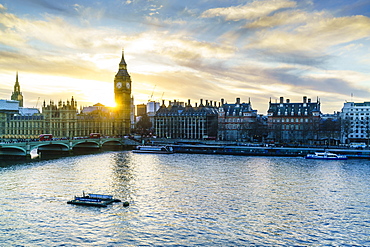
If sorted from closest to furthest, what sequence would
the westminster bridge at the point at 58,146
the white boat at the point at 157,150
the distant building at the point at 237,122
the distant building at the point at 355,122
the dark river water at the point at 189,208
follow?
the dark river water at the point at 189,208 → the westminster bridge at the point at 58,146 → the white boat at the point at 157,150 → the distant building at the point at 355,122 → the distant building at the point at 237,122

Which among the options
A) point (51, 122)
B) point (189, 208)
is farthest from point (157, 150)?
point (189, 208)

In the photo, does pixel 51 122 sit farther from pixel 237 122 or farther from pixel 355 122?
pixel 355 122

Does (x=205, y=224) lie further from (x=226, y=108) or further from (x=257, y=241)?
(x=226, y=108)

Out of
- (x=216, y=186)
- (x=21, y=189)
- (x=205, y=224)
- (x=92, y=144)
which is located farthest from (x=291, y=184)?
(x=92, y=144)

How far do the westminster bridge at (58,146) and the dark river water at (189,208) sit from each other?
75.5ft

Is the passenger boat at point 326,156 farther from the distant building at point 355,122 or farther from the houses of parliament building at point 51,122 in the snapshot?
the houses of parliament building at point 51,122

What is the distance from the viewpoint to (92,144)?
13912 cm

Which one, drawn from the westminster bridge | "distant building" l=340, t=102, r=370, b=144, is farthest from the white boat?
"distant building" l=340, t=102, r=370, b=144

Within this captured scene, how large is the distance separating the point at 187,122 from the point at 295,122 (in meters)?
49.9

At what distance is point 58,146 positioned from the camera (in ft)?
390

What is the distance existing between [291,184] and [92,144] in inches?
3647

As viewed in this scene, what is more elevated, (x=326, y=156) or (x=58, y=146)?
(x=58, y=146)

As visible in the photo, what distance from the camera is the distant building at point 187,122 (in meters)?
168

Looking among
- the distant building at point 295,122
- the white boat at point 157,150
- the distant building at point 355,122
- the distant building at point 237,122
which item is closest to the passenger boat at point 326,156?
the distant building at point 295,122
